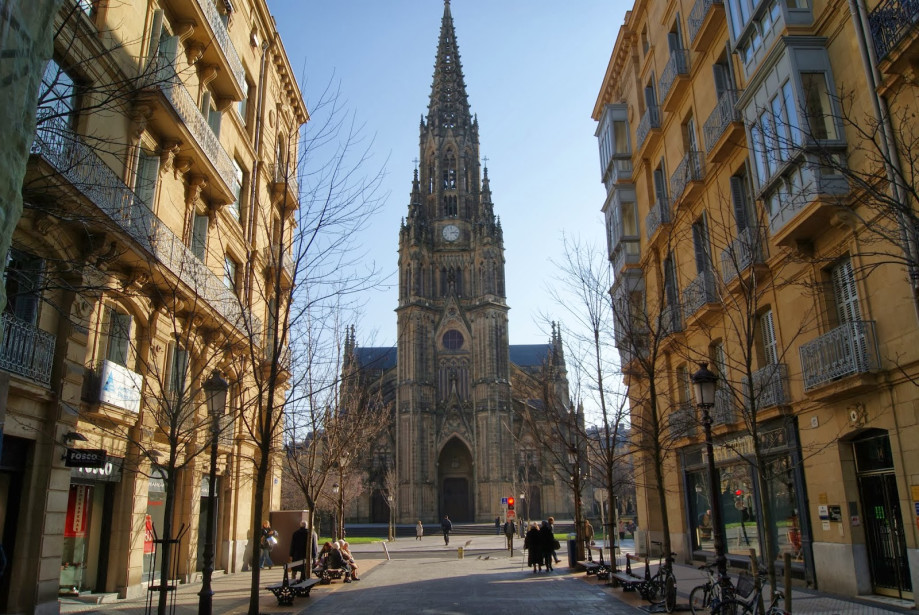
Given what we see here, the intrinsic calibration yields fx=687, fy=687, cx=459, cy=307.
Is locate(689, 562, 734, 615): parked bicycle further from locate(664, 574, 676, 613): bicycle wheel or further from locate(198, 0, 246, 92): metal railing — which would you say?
locate(198, 0, 246, 92): metal railing

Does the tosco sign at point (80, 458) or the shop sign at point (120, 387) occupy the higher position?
the shop sign at point (120, 387)

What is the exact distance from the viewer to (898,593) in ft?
39.4

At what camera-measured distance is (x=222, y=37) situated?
60.1ft

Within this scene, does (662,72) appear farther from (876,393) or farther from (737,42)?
(876,393)

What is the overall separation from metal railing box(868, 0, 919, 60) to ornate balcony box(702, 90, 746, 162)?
4.39 m

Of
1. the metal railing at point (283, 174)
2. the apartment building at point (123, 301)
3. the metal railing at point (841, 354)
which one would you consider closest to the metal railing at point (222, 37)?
the apartment building at point (123, 301)

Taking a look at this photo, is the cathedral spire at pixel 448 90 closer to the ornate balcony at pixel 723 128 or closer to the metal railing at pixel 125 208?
the ornate balcony at pixel 723 128

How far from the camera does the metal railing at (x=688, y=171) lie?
19.2 m

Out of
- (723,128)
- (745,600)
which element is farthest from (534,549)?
(723,128)

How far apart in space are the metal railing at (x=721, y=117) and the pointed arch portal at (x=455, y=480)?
176ft

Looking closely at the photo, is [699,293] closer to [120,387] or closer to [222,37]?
[120,387]

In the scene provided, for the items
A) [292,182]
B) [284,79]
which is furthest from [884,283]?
[284,79]

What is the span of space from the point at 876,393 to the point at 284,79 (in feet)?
76.0

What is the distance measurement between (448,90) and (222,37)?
69.2m
